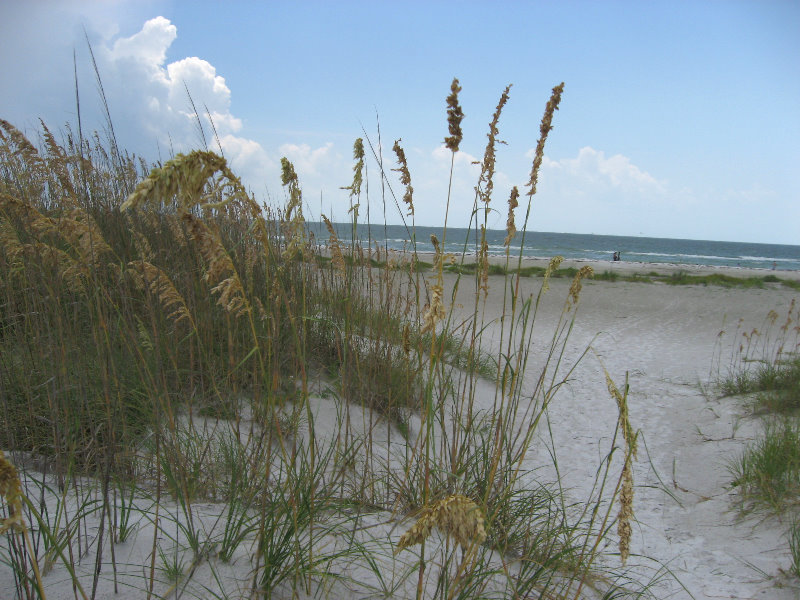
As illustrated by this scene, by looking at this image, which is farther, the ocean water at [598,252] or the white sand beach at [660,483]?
the ocean water at [598,252]

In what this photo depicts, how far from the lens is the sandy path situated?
220 centimetres

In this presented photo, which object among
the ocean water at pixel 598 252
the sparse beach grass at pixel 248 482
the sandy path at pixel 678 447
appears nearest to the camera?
the sparse beach grass at pixel 248 482

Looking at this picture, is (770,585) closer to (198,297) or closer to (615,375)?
(198,297)

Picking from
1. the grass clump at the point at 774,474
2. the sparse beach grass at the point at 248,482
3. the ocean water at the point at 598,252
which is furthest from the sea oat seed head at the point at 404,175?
the ocean water at the point at 598,252

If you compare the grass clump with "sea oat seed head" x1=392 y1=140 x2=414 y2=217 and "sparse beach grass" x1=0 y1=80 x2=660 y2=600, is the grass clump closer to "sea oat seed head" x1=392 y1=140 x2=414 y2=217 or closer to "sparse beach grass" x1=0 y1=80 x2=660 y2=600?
"sparse beach grass" x1=0 y1=80 x2=660 y2=600

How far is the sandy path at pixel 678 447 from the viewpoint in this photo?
7.21 ft

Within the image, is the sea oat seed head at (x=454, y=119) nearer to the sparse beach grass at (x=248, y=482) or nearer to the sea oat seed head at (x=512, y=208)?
the sparse beach grass at (x=248, y=482)

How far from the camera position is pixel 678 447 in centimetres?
388

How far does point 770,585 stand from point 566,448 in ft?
6.04

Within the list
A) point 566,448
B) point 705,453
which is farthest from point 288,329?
point 705,453

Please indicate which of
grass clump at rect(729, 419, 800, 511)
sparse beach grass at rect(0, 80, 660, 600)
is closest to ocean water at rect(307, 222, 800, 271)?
grass clump at rect(729, 419, 800, 511)

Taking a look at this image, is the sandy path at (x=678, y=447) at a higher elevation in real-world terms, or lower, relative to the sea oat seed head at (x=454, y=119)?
lower

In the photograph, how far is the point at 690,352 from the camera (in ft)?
23.8

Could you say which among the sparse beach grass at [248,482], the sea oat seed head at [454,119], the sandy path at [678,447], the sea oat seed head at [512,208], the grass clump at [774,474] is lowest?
the sandy path at [678,447]
